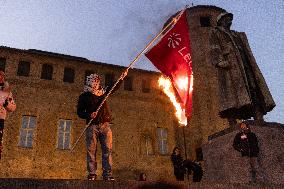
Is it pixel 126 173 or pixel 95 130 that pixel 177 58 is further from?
pixel 126 173

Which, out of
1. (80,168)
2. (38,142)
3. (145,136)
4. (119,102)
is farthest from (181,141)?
(38,142)

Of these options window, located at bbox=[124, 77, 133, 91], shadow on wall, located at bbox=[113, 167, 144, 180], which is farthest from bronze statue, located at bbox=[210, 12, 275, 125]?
window, located at bbox=[124, 77, 133, 91]

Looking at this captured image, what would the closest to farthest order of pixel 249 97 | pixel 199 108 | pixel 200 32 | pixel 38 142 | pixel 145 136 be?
pixel 249 97, pixel 38 142, pixel 145 136, pixel 199 108, pixel 200 32

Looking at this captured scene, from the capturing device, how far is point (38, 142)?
60.5 ft

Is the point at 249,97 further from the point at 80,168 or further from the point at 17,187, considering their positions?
the point at 80,168

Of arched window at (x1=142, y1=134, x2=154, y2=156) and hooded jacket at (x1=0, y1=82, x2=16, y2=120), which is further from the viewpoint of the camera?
arched window at (x1=142, y1=134, x2=154, y2=156)

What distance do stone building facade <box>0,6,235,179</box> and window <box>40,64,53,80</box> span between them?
61mm

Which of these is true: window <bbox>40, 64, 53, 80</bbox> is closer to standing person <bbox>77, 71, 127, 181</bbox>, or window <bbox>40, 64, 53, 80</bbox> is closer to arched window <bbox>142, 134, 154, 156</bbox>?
arched window <bbox>142, 134, 154, 156</bbox>

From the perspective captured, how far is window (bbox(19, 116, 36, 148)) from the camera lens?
59.9ft

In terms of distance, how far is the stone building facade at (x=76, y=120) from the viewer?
Answer: 60.0 feet

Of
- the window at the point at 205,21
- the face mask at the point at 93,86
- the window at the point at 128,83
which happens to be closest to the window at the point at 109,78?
the window at the point at 128,83

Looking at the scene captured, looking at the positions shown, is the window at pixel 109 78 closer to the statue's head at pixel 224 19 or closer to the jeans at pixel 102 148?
the statue's head at pixel 224 19

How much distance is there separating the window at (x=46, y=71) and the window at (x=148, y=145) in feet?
24.1

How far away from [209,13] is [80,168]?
17.0 meters
